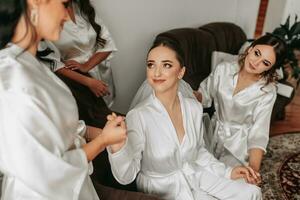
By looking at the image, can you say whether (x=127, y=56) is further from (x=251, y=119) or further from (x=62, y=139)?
(x=62, y=139)

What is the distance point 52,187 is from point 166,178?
2.24 feet

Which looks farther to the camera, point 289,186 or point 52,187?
point 289,186

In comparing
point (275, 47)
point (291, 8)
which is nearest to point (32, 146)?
point (275, 47)

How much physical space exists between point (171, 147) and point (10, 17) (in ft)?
2.81

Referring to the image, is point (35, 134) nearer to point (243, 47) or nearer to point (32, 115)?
point (32, 115)

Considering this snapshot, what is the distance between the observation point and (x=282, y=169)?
7.81 feet

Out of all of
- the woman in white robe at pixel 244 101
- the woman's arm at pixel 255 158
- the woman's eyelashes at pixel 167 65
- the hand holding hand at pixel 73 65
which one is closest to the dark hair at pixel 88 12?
the hand holding hand at pixel 73 65

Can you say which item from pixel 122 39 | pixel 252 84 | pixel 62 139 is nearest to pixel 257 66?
pixel 252 84

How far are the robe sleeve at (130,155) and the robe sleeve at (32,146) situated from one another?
0.29m

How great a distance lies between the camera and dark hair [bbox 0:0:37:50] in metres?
0.70

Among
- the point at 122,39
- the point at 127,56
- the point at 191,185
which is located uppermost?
the point at 122,39

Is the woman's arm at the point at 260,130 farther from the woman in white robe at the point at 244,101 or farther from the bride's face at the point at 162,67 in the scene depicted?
the bride's face at the point at 162,67

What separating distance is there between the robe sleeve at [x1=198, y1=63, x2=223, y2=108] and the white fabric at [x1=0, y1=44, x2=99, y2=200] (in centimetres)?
128

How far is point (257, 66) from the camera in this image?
1.77 m
